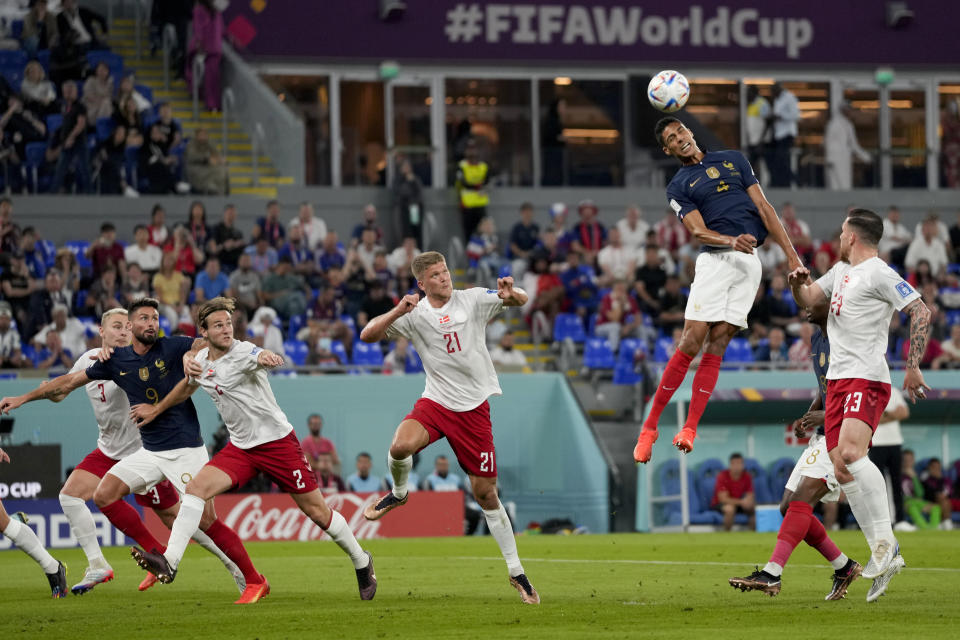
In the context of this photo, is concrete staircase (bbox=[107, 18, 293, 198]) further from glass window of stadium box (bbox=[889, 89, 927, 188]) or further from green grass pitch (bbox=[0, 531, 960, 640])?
glass window of stadium box (bbox=[889, 89, 927, 188])

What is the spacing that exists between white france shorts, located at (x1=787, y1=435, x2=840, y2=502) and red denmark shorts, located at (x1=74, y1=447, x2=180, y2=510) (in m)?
5.29

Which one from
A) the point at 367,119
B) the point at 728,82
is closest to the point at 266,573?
the point at 367,119

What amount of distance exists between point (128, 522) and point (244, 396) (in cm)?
215

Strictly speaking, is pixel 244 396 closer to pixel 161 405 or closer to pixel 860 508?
pixel 161 405

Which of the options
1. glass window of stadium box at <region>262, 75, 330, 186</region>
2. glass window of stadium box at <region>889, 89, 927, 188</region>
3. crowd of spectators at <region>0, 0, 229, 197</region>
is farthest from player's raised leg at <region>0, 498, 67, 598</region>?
glass window of stadium box at <region>889, 89, 927, 188</region>

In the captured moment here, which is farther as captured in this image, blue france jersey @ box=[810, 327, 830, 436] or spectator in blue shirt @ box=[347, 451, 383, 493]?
spectator in blue shirt @ box=[347, 451, 383, 493]

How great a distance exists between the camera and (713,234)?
11.4 m

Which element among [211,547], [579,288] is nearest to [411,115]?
[579,288]

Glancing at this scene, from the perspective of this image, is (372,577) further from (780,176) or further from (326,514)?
(780,176)

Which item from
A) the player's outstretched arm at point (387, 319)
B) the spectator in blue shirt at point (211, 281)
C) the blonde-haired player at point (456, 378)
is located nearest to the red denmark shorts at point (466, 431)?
the blonde-haired player at point (456, 378)

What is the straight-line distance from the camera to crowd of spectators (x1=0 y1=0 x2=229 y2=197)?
25.0 meters

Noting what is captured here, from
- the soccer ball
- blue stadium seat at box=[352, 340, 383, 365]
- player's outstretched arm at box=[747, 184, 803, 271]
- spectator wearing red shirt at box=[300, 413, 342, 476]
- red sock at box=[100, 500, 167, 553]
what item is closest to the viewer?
player's outstretched arm at box=[747, 184, 803, 271]

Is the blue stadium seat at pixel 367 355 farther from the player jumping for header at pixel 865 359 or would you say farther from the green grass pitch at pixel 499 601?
the player jumping for header at pixel 865 359

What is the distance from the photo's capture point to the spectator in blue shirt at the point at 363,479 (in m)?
21.7
